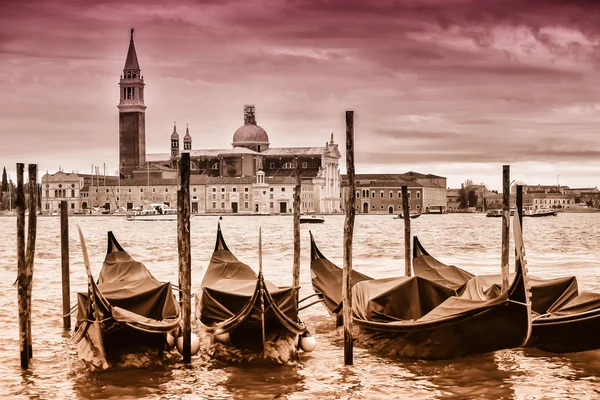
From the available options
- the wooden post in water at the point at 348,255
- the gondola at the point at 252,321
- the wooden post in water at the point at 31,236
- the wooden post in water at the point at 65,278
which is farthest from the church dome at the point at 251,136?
the wooden post in water at the point at 348,255

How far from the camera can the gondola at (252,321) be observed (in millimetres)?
7391

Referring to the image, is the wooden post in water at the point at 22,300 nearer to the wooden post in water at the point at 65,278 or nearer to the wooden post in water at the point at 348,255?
the wooden post in water at the point at 65,278

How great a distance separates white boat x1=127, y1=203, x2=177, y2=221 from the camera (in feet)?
196

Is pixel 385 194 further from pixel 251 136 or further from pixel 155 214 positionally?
pixel 155 214

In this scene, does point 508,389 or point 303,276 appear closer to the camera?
point 508,389

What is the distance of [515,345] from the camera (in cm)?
678

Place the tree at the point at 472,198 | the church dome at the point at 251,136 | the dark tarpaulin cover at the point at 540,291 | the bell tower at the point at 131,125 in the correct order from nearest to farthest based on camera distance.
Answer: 1. the dark tarpaulin cover at the point at 540,291
2. the bell tower at the point at 131,125
3. the church dome at the point at 251,136
4. the tree at the point at 472,198

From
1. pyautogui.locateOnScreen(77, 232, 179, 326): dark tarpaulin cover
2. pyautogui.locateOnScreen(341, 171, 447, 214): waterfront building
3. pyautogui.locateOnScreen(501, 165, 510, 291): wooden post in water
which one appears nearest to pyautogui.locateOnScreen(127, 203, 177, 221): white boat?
pyautogui.locateOnScreen(341, 171, 447, 214): waterfront building

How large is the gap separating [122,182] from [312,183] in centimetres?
1606

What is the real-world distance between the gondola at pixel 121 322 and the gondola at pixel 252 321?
34 cm

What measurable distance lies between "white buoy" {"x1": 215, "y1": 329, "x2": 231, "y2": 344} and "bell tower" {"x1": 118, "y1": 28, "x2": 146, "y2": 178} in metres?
69.5

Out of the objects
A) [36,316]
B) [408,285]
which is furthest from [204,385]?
[36,316]

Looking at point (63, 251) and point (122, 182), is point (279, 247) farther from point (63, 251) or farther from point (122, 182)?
point (122, 182)

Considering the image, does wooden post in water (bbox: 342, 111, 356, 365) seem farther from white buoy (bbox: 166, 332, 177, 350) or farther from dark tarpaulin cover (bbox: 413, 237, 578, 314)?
white buoy (bbox: 166, 332, 177, 350)
